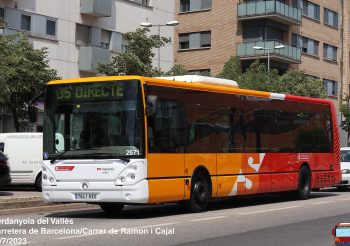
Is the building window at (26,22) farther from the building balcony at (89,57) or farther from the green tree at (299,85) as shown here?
the green tree at (299,85)

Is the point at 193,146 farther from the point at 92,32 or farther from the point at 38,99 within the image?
the point at 92,32

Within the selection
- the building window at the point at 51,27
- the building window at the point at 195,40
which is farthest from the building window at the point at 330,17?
the building window at the point at 51,27

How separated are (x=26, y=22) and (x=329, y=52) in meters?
36.2

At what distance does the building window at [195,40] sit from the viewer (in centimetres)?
5588

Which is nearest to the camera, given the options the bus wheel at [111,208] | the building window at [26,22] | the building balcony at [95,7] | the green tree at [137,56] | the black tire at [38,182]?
the bus wheel at [111,208]

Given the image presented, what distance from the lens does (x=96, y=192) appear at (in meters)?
14.1

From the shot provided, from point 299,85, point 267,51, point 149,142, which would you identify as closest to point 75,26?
point 299,85

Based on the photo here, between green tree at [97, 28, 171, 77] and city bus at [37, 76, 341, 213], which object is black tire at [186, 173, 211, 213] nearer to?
city bus at [37, 76, 341, 213]

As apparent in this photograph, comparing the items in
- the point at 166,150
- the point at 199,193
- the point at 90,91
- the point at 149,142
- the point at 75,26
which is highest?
the point at 75,26

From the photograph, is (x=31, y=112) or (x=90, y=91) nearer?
(x=90, y=91)

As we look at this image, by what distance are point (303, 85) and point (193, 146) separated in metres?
30.0

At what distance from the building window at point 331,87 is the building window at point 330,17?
5.54 metres

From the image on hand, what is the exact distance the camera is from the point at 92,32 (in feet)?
120

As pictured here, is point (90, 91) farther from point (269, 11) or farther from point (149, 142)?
point (269, 11)
